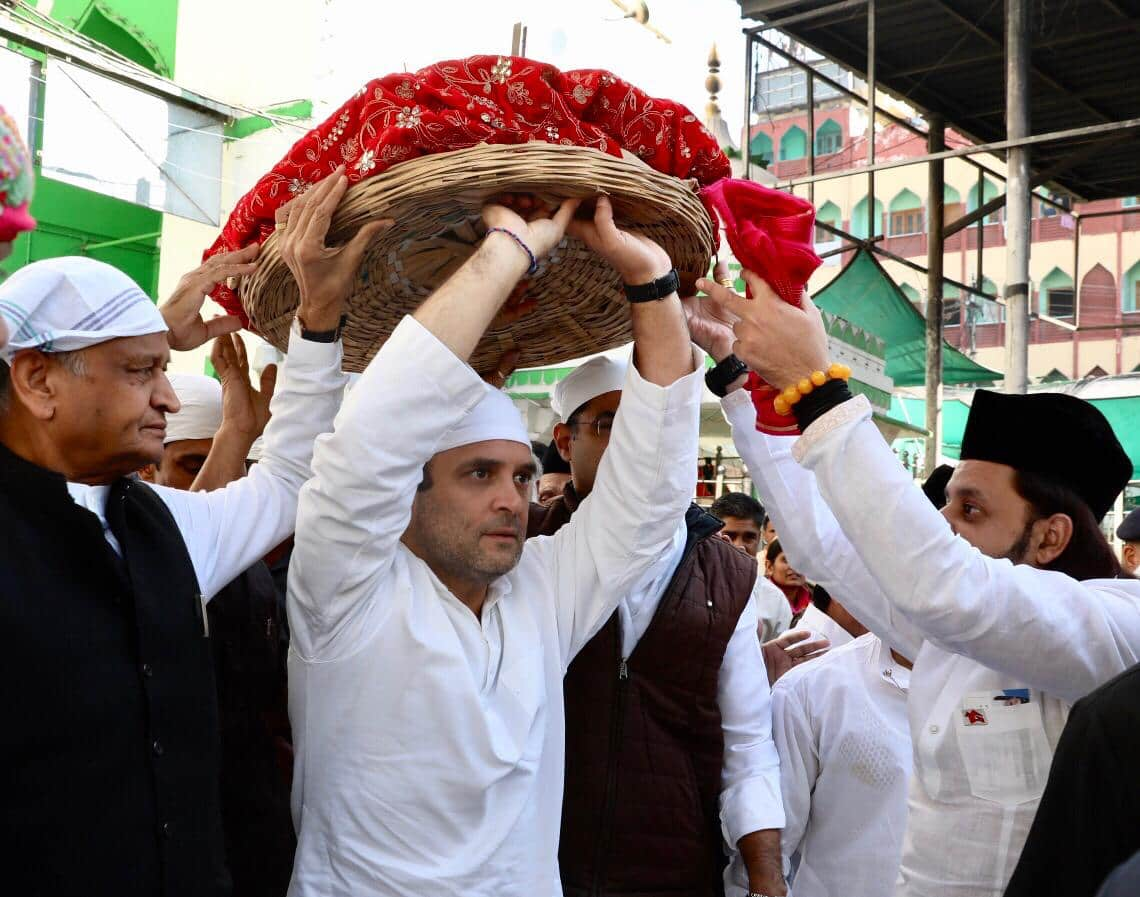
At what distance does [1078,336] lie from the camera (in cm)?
3166

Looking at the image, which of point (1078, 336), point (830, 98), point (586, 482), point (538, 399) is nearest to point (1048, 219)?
point (1078, 336)

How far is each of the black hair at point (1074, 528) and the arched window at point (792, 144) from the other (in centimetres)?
3709

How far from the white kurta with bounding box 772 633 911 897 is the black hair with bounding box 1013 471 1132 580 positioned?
106 centimetres

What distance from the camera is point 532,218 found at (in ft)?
7.80

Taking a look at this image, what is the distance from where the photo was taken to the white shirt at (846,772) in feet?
10.9

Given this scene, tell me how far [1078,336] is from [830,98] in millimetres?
10815

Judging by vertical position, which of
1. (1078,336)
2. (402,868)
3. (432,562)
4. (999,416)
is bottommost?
(402,868)

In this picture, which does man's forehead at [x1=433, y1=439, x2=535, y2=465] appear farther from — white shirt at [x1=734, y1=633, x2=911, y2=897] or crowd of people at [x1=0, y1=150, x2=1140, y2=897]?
white shirt at [x1=734, y1=633, x2=911, y2=897]

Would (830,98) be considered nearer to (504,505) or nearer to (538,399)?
(538,399)

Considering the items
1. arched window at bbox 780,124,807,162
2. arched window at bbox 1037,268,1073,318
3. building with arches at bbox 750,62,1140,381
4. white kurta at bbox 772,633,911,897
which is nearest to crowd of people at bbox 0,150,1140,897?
white kurta at bbox 772,633,911,897

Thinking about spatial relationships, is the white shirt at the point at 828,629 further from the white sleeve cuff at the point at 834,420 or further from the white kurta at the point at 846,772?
the white sleeve cuff at the point at 834,420

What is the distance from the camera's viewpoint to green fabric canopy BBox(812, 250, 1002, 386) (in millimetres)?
10594

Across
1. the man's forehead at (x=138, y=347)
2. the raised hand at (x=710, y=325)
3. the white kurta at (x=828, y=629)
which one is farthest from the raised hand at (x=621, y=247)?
the white kurta at (x=828, y=629)

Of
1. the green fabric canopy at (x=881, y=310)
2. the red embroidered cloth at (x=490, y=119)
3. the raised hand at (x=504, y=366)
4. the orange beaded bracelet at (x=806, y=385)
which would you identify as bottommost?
the orange beaded bracelet at (x=806, y=385)
